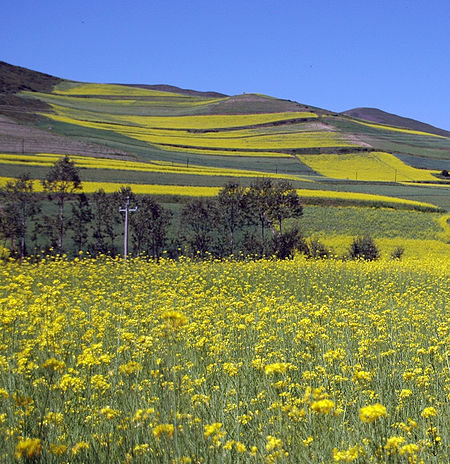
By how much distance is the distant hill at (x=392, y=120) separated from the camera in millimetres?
147250

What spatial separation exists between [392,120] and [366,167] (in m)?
79.9

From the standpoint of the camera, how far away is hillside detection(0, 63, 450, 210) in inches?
2322

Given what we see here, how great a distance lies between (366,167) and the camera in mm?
84375

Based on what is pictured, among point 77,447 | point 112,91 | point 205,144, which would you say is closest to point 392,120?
point 112,91

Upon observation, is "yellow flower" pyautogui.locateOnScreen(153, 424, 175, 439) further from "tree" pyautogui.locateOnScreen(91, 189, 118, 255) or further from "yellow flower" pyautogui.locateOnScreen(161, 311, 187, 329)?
"tree" pyautogui.locateOnScreen(91, 189, 118, 255)

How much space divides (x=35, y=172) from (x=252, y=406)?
52.6 m

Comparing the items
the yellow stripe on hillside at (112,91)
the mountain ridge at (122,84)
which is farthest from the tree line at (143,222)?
the yellow stripe on hillside at (112,91)

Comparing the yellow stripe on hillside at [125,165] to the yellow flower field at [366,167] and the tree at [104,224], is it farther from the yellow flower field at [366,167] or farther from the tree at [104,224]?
the tree at [104,224]

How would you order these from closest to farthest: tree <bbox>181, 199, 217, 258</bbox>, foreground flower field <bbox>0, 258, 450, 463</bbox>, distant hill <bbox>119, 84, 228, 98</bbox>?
foreground flower field <bbox>0, 258, 450, 463</bbox>
tree <bbox>181, 199, 217, 258</bbox>
distant hill <bbox>119, 84, 228, 98</bbox>

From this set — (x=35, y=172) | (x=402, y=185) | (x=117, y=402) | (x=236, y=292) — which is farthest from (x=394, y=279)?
(x=402, y=185)

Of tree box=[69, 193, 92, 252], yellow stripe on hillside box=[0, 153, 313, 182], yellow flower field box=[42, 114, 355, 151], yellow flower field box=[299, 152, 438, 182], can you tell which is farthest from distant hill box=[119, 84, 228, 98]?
tree box=[69, 193, 92, 252]

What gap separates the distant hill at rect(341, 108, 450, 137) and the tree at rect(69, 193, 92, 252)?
11831 centimetres

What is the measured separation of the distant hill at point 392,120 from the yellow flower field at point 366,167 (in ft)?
198

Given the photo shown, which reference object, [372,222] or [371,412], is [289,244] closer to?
[372,222]
